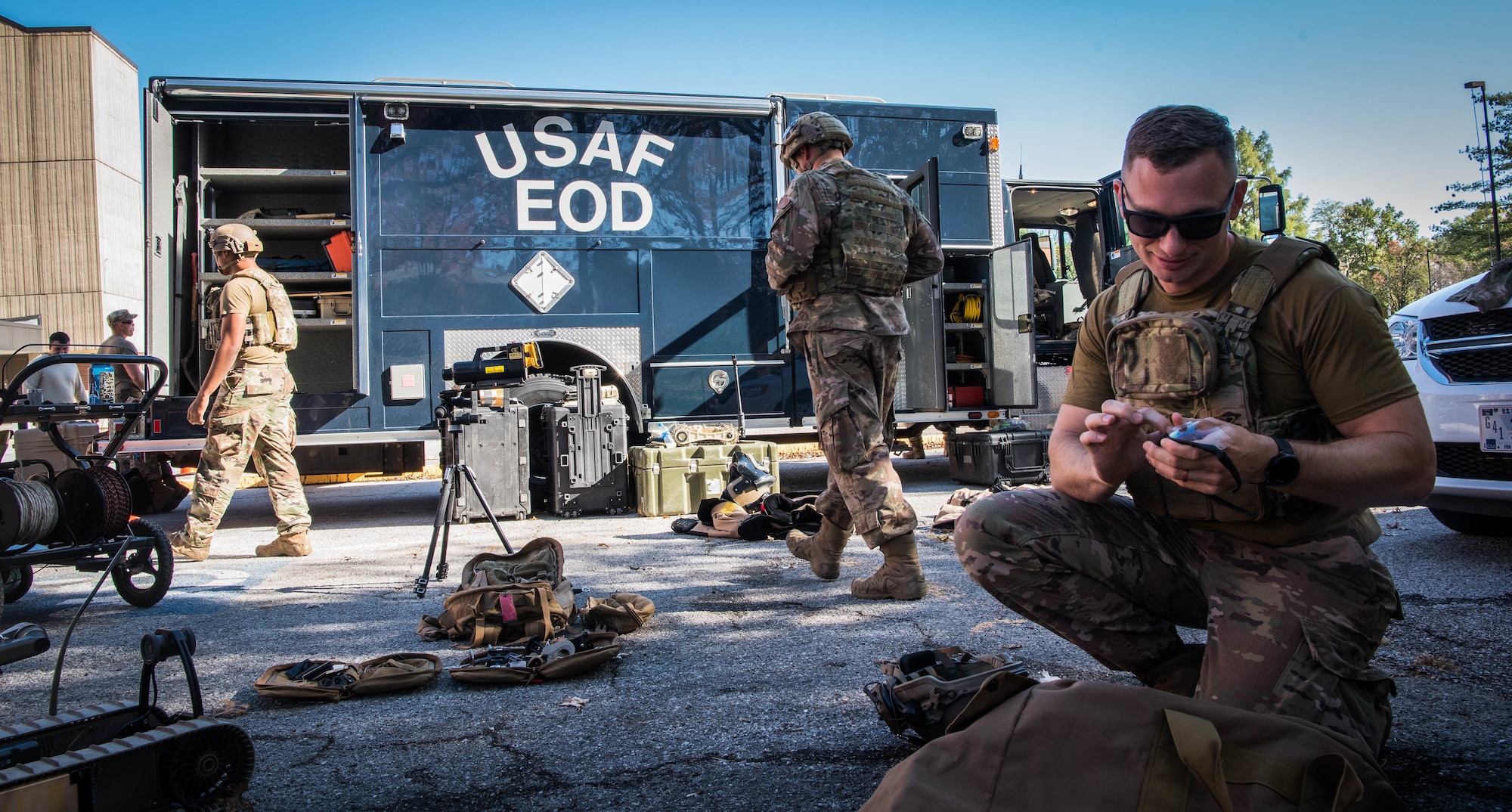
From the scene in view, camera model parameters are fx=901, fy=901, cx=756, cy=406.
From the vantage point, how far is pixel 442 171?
21.7 feet

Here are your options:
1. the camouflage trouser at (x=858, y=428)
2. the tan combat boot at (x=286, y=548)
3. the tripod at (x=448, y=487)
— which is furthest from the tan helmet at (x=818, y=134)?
the tan combat boot at (x=286, y=548)

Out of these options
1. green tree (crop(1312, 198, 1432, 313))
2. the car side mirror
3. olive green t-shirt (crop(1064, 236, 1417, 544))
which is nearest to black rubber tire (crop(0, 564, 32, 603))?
olive green t-shirt (crop(1064, 236, 1417, 544))

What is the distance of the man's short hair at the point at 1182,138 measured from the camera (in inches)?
71.0

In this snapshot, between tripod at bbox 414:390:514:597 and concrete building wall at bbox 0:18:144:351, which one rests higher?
concrete building wall at bbox 0:18:144:351

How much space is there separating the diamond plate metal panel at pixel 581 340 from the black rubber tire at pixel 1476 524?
495cm

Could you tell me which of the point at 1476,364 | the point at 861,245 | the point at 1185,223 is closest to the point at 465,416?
the point at 861,245

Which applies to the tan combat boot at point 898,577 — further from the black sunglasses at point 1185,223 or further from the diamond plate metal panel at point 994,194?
the diamond plate metal panel at point 994,194

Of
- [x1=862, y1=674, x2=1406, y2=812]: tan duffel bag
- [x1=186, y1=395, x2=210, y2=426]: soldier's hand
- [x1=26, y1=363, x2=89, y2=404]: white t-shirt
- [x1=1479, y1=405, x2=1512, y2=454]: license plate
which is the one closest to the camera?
[x1=862, y1=674, x2=1406, y2=812]: tan duffel bag

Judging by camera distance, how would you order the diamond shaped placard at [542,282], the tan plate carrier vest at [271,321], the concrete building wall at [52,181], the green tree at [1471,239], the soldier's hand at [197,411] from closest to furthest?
the soldier's hand at [197,411] < the tan plate carrier vest at [271,321] < the diamond shaped placard at [542,282] < the concrete building wall at [52,181] < the green tree at [1471,239]

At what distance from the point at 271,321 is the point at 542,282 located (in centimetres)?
196

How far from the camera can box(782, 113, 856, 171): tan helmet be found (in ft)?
13.3

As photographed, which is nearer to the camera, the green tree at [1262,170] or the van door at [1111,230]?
the van door at [1111,230]

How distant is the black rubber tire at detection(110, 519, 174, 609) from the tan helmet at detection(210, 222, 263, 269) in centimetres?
185

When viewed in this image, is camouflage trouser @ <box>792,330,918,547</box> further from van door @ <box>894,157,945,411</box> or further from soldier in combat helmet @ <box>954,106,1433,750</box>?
van door @ <box>894,157,945,411</box>
